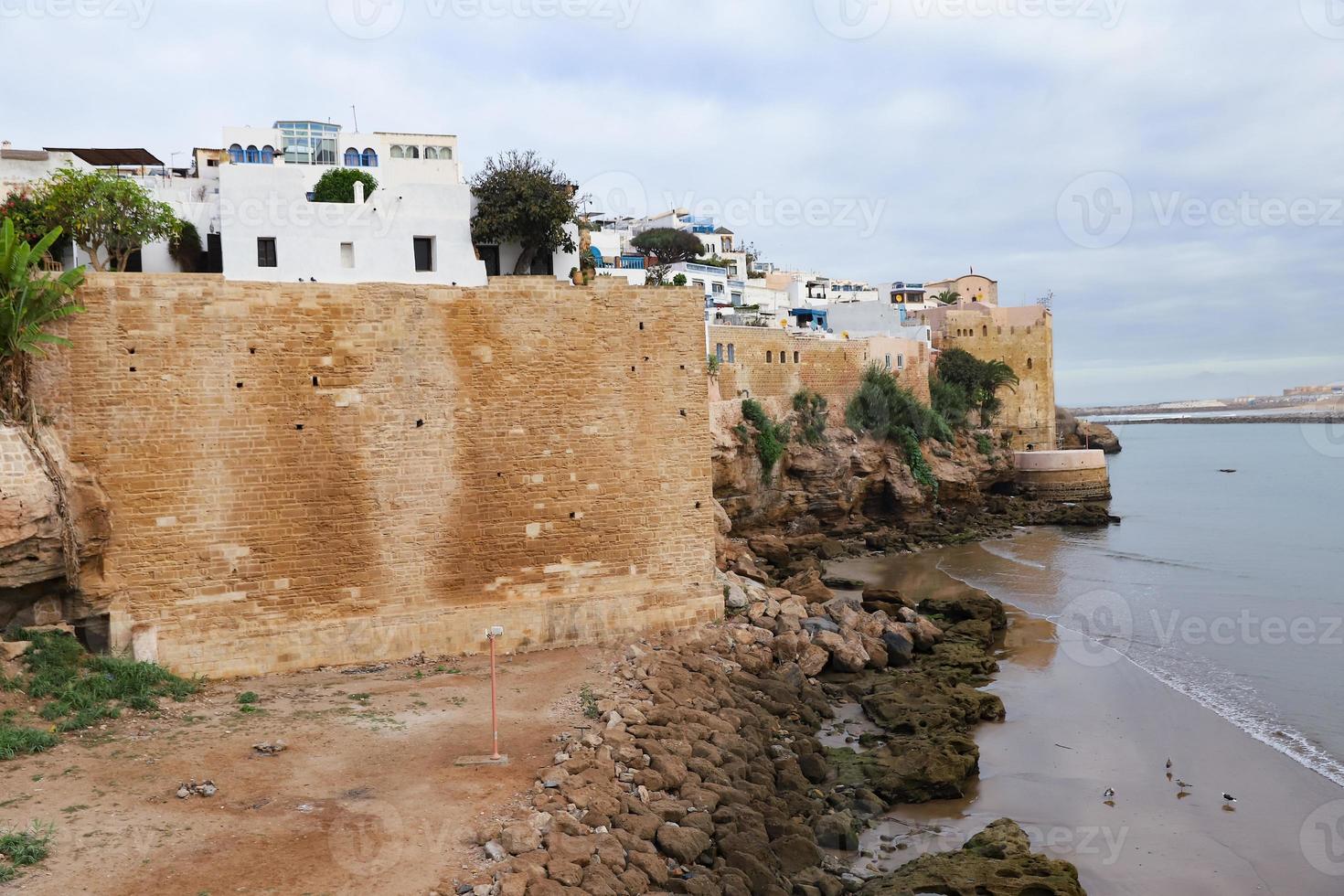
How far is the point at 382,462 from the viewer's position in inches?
480

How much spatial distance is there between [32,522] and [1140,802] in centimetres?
1383

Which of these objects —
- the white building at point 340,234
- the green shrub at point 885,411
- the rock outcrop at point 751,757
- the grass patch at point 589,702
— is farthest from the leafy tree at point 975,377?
the grass patch at point 589,702

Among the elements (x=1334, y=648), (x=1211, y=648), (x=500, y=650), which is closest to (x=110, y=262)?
(x=500, y=650)

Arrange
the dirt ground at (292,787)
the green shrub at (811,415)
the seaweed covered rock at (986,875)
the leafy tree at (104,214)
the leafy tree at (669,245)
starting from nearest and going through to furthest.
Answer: the dirt ground at (292,787) → the seaweed covered rock at (986,875) → the leafy tree at (104,214) → the green shrub at (811,415) → the leafy tree at (669,245)

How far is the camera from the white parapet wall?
40688 mm

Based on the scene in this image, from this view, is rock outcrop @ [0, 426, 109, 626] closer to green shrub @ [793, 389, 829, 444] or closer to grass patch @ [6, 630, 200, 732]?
grass patch @ [6, 630, 200, 732]

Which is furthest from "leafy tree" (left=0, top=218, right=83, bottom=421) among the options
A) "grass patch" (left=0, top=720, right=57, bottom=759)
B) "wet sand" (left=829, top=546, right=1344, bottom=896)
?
"wet sand" (left=829, top=546, right=1344, bottom=896)

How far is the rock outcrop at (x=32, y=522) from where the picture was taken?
32.4 feet

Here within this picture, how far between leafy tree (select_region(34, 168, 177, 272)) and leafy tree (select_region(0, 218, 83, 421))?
201cm

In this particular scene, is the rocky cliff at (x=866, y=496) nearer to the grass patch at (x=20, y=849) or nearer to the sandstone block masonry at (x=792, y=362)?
the sandstone block masonry at (x=792, y=362)

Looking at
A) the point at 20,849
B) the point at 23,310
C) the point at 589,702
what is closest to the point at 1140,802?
the point at 589,702

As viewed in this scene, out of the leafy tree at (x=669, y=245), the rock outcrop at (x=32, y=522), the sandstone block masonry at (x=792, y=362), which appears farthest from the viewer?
the leafy tree at (x=669, y=245)

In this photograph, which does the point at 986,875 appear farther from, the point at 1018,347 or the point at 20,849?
the point at 1018,347

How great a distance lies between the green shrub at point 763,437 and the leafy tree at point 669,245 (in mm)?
24895
